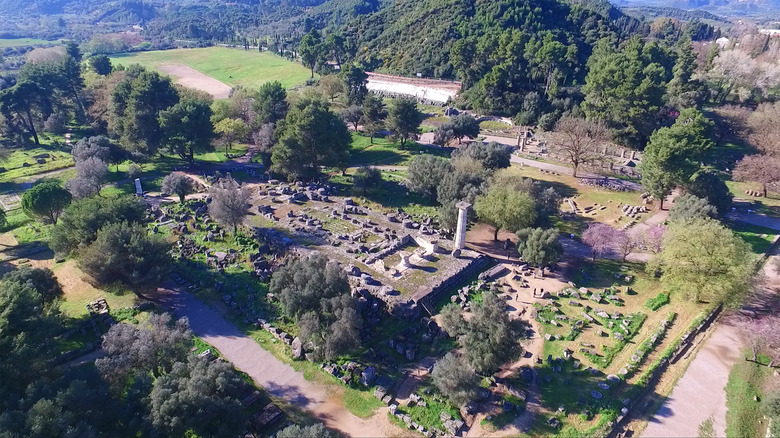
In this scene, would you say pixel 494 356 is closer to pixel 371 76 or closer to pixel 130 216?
pixel 130 216

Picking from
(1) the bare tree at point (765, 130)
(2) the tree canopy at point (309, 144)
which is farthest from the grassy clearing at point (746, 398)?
(2) the tree canopy at point (309, 144)

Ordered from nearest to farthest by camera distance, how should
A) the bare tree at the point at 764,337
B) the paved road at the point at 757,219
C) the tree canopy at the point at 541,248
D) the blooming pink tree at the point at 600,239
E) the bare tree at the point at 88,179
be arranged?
the bare tree at the point at 764,337, the tree canopy at the point at 541,248, the blooming pink tree at the point at 600,239, the paved road at the point at 757,219, the bare tree at the point at 88,179

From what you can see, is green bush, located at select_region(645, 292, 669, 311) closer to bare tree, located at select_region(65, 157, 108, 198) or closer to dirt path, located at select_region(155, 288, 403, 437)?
dirt path, located at select_region(155, 288, 403, 437)

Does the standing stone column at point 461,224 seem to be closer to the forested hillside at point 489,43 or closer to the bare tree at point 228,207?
the bare tree at point 228,207

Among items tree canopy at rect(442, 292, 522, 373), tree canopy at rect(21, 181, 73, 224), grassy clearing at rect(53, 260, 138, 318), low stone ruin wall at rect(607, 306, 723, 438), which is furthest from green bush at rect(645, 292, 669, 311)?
tree canopy at rect(21, 181, 73, 224)

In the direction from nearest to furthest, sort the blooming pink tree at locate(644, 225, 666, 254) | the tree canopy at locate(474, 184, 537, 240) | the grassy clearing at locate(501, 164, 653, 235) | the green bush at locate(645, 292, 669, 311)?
the green bush at locate(645, 292, 669, 311) < the blooming pink tree at locate(644, 225, 666, 254) < the tree canopy at locate(474, 184, 537, 240) < the grassy clearing at locate(501, 164, 653, 235)

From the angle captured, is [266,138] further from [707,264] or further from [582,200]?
[707,264]
